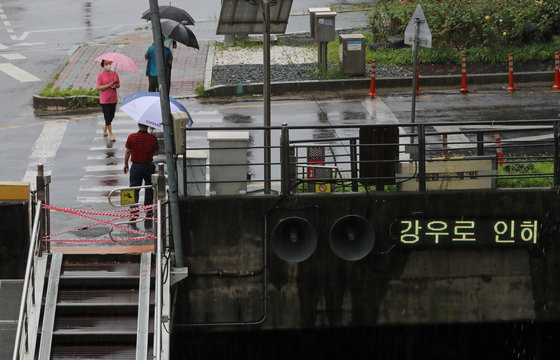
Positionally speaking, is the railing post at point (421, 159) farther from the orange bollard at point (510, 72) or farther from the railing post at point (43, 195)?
the orange bollard at point (510, 72)

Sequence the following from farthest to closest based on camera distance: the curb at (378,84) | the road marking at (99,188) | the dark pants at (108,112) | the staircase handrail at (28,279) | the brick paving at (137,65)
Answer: the brick paving at (137,65) < the curb at (378,84) < the dark pants at (108,112) < the road marking at (99,188) < the staircase handrail at (28,279)

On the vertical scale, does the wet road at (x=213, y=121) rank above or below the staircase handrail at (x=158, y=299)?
above

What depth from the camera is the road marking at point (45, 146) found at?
19.2 meters

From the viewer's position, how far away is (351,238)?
15516 mm

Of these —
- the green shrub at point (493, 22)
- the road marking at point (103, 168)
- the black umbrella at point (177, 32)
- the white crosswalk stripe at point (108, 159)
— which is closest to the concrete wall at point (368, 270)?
the white crosswalk stripe at point (108, 159)

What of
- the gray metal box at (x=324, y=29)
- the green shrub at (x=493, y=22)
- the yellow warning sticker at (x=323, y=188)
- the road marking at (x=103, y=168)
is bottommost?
the yellow warning sticker at (x=323, y=188)

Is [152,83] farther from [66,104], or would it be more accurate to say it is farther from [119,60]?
[119,60]

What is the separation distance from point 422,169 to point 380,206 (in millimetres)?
843

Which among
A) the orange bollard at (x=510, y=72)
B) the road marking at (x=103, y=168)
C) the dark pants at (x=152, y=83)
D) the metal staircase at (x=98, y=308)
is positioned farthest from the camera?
the orange bollard at (x=510, y=72)

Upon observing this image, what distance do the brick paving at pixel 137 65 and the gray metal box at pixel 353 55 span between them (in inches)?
141

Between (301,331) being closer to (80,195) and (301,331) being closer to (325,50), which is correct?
(80,195)

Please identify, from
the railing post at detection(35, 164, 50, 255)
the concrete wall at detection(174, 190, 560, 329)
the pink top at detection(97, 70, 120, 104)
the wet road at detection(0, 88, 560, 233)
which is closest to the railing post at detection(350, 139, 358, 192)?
the concrete wall at detection(174, 190, 560, 329)

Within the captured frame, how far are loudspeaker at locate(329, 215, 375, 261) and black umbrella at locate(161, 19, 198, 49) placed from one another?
24.3 ft

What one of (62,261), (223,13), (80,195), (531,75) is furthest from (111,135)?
(531,75)
